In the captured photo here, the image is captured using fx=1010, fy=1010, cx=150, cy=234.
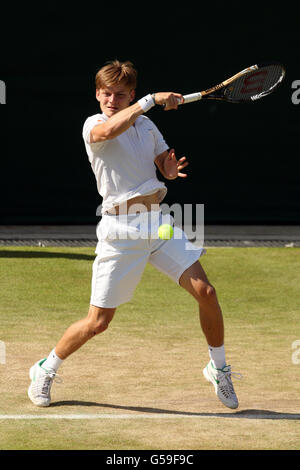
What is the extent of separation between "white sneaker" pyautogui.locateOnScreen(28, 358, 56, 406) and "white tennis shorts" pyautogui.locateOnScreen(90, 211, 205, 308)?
47 cm

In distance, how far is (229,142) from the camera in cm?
1162

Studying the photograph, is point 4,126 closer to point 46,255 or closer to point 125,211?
point 46,255

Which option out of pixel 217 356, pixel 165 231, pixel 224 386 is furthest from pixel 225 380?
pixel 165 231

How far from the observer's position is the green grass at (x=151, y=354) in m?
4.71

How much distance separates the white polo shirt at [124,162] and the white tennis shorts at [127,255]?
0.13 meters

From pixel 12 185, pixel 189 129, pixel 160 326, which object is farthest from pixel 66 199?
pixel 160 326

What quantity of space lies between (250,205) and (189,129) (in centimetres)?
113

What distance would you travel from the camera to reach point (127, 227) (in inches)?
202

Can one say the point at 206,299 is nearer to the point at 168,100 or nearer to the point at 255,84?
the point at 168,100

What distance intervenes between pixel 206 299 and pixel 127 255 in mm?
459

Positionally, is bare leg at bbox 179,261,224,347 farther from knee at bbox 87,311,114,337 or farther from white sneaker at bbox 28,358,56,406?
white sneaker at bbox 28,358,56,406

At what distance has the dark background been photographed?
1149 centimetres

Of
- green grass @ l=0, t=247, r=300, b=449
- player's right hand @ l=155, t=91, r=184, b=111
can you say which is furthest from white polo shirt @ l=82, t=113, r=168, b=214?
green grass @ l=0, t=247, r=300, b=449

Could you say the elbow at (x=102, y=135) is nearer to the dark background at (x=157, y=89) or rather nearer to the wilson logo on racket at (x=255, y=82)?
the wilson logo on racket at (x=255, y=82)
